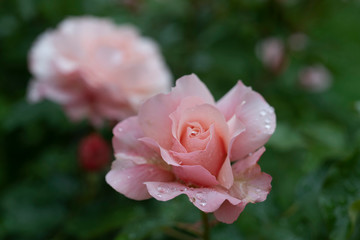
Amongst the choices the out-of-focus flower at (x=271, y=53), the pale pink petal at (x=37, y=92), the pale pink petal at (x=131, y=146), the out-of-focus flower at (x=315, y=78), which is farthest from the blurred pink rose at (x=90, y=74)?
the out-of-focus flower at (x=315, y=78)

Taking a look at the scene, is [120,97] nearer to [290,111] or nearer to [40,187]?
[40,187]

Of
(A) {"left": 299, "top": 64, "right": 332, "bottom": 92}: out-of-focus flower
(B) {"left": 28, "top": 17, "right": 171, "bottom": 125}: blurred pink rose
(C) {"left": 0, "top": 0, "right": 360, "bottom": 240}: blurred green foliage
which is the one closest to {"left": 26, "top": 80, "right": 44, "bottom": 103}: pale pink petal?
(B) {"left": 28, "top": 17, "right": 171, "bottom": 125}: blurred pink rose

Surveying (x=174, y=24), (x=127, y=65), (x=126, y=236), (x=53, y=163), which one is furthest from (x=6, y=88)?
(x=126, y=236)

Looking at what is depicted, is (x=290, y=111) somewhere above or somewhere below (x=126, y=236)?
below

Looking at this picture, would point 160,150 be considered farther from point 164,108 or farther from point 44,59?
point 44,59

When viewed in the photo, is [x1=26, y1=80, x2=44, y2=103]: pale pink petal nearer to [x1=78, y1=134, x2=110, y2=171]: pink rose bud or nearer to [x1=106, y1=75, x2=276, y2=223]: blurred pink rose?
[x1=78, y1=134, x2=110, y2=171]: pink rose bud

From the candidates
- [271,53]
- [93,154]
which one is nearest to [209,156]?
[93,154]

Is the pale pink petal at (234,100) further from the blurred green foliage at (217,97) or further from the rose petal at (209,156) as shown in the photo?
the blurred green foliage at (217,97)

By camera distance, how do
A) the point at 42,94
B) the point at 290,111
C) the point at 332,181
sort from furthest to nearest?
the point at 290,111 < the point at 42,94 < the point at 332,181
